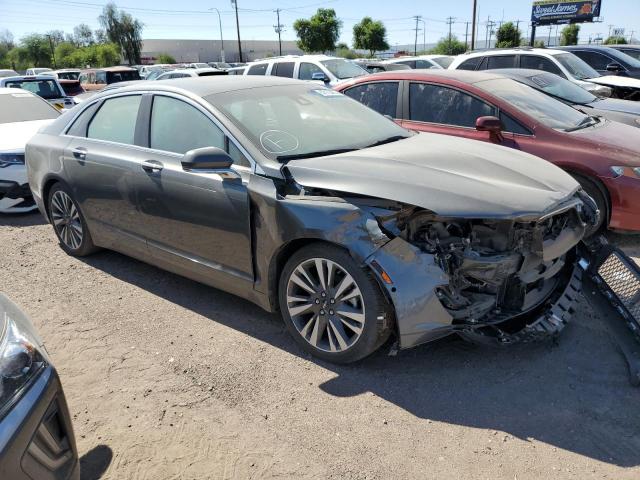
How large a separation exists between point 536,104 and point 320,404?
14.0 ft

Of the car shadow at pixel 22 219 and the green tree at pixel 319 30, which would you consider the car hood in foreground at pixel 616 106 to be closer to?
the car shadow at pixel 22 219

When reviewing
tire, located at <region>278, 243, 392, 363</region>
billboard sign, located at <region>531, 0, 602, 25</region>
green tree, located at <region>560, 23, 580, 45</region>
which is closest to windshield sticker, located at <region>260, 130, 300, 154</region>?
tire, located at <region>278, 243, 392, 363</region>

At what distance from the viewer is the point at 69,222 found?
5180 mm

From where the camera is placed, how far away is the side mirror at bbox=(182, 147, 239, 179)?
3398 mm

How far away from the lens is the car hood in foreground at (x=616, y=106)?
736cm

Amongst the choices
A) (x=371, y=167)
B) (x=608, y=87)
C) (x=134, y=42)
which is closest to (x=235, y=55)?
(x=134, y=42)

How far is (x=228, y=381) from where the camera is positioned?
3273 mm

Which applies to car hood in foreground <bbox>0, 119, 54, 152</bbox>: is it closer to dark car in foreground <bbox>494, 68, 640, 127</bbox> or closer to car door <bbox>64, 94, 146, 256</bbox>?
car door <bbox>64, 94, 146, 256</bbox>

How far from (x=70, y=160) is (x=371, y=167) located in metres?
2.97

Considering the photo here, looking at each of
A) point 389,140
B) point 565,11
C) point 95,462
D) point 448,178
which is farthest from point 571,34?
point 95,462

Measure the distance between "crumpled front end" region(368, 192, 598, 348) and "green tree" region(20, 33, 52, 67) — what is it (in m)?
85.6

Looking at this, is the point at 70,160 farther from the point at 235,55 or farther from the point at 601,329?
the point at 235,55

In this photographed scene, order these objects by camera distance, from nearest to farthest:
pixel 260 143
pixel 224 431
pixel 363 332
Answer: pixel 224 431 < pixel 363 332 < pixel 260 143

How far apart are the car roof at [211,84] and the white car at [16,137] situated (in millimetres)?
3236
